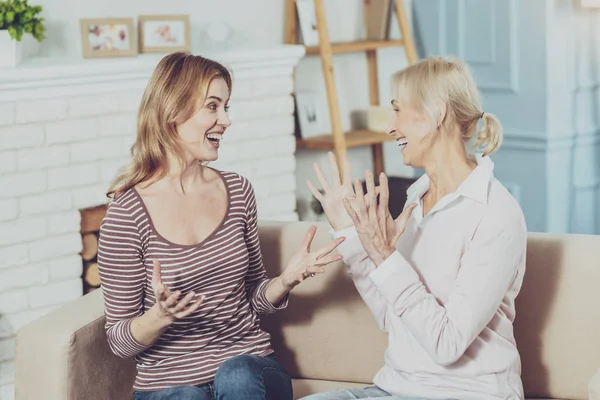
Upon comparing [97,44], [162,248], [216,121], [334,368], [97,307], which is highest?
[97,44]

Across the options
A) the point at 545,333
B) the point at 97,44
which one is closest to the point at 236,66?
the point at 97,44

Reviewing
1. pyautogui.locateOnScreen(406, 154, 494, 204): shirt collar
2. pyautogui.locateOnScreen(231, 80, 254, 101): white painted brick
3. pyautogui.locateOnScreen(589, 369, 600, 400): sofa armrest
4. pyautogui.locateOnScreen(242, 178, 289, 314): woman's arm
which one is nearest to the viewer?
pyautogui.locateOnScreen(589, 369, 600, 400): sofa armrest

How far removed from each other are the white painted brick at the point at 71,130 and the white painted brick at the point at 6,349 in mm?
693

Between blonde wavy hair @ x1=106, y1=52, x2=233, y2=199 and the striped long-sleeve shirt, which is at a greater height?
blonde wavy hair @ x1=106, y1=52, x2=233, y2=199

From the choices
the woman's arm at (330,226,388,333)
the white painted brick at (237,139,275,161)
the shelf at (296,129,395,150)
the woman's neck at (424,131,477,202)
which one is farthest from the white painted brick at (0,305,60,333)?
the woman's neck at (424,131,477,202)

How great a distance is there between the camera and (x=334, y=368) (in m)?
2.39

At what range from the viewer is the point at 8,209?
10.9 ft

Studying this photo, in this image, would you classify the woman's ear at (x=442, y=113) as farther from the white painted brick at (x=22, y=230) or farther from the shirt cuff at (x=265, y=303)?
the white painted brick at (x=22, y=230)

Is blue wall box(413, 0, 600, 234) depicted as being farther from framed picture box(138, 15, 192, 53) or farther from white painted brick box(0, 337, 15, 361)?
white painted brick box(0, 337, 15, 361)

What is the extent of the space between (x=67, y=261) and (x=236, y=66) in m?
1.02

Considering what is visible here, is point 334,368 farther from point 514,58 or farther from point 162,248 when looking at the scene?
point 514,58

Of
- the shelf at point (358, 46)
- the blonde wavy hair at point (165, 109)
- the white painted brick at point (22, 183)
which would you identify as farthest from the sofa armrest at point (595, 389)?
the shelf at point (358, 46)

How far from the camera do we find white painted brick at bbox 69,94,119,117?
3.44 metres

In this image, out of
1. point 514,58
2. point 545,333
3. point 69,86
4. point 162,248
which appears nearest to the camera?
point 162,248
